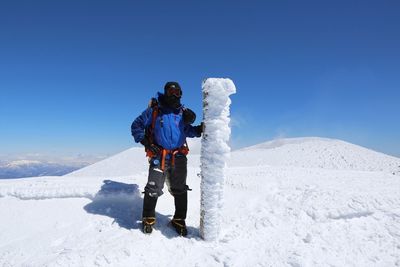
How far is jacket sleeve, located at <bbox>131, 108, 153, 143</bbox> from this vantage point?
5378 mm

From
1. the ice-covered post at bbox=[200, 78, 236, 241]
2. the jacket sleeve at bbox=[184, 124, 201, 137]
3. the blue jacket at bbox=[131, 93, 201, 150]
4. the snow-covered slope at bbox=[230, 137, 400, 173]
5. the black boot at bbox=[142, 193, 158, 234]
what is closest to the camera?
the ice-covered post at bbox=[200, 78, 236, 241]

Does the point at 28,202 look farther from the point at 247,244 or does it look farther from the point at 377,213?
the point at 377,213

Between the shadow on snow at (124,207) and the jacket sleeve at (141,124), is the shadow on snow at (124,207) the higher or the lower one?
the lower one

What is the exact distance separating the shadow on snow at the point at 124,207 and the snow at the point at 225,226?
0.8 inches

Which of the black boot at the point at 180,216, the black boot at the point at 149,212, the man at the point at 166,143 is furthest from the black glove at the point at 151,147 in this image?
the black boot at the point at 180,216

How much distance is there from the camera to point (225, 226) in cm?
554

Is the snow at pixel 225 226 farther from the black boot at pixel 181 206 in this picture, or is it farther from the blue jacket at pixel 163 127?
the blue jacket at pixel 163 127

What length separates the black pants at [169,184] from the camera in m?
5.35

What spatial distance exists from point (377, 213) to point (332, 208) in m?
0.72

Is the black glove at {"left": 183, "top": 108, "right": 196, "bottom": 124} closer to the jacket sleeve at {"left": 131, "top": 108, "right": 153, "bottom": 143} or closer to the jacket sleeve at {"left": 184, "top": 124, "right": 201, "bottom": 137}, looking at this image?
the jacket sleeve at {"left": 184, "top": 124, "right": 201, "bottom": 137}

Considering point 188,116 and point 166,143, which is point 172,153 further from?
point 188,116

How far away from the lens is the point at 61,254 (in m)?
4.50

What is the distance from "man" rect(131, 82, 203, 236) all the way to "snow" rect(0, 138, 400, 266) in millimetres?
471

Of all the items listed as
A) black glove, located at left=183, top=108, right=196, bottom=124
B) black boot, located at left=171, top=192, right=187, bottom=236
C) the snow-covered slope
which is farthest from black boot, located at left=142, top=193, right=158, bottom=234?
the snow-covered slope
